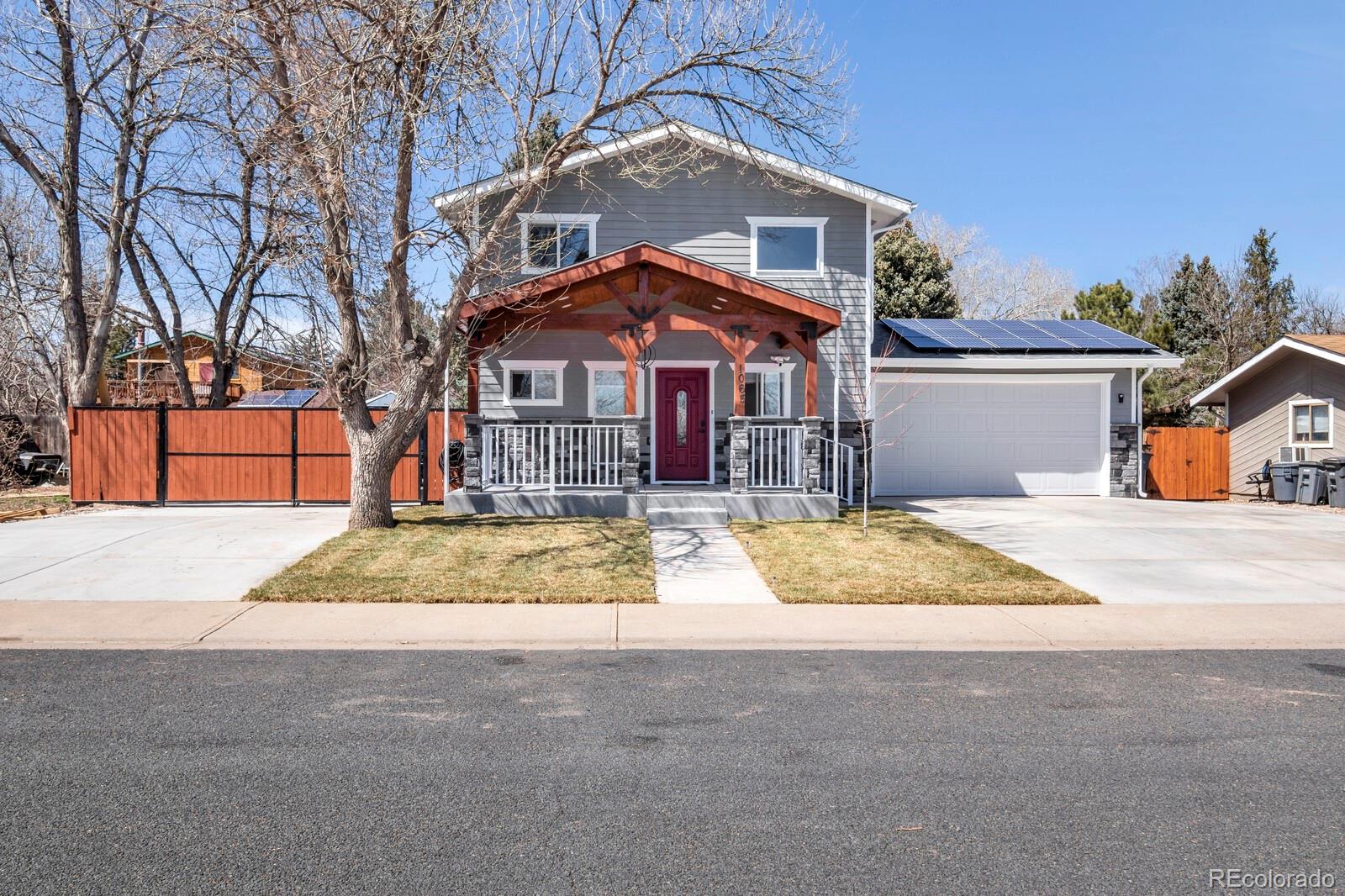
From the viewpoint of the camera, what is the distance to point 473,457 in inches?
523

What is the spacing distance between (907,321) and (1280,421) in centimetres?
897

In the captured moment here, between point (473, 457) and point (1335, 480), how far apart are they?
690 inches

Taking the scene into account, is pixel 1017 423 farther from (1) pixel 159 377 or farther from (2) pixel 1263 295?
(1) pixel 159 377

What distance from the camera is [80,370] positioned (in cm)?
1695

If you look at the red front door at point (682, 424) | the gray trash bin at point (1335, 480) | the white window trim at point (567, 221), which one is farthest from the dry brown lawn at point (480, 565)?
the gray trash bin at point (1335, 480)

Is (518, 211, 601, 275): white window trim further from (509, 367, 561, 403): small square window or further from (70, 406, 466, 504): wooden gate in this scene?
(70, 406, 466, 504): wooden gate

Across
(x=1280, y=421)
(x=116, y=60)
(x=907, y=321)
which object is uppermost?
(x=116, y=60)

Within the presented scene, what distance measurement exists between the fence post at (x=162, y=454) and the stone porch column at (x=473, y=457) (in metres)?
6.16

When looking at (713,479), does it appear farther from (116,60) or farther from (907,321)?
(116,60)

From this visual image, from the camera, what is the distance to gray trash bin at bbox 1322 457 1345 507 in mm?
17141

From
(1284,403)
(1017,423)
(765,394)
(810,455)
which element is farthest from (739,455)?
(1284,403)

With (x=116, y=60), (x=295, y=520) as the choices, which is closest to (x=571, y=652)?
(x=295, y=520)

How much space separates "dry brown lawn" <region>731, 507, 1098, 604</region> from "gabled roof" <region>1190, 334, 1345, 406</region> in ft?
38.4

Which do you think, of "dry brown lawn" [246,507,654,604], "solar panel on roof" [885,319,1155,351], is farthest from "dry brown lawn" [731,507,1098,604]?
"solar panel on roof" [885,319,1155,351]
